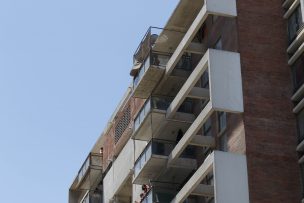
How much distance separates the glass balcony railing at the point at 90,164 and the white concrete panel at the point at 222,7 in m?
20.6

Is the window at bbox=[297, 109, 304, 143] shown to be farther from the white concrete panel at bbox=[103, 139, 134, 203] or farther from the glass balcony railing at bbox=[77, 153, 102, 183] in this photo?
the glass balcony railing at bbox=[77, 153, 102, 183]

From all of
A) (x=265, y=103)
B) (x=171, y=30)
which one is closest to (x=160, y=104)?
(x=171, y=30)

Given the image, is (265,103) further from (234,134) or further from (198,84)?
(198,84)

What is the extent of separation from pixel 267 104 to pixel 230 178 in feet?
13.1

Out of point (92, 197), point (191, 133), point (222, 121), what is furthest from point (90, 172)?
point (222, 121)

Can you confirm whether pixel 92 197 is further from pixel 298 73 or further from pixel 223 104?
pixel 298 73

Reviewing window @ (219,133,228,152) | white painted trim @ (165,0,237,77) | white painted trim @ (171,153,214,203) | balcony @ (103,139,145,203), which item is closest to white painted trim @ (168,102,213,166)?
window @ (219,133,228,152)

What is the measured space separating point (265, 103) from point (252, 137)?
1899mm

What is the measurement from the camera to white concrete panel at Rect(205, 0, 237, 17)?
42312 mm

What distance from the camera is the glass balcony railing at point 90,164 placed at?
199 ft

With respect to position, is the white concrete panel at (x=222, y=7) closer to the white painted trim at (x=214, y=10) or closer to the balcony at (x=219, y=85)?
the white painted trim at (x=214, y=10)

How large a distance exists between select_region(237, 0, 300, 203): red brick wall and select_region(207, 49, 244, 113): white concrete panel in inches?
13.5

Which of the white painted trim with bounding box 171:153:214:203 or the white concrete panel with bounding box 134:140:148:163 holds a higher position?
the white concrete panel with bounding box 134:140:148:163

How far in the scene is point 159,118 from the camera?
46469mm
